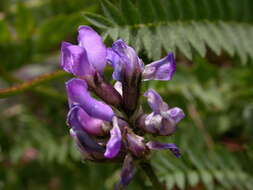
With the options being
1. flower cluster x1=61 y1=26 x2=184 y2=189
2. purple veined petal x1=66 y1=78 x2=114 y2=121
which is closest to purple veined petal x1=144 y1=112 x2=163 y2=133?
flower cluster x1=61 y1=26 x2=184 y2=189

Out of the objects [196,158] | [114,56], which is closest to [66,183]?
[196,158]

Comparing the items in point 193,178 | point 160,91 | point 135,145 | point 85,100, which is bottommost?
point 193,178

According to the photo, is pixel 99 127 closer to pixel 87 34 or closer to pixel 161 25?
pixel 87 34

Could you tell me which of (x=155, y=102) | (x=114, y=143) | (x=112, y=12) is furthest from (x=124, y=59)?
(x=112, y=12)

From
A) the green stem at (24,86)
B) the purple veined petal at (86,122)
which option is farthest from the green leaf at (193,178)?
the purple veined petal at (86,122)

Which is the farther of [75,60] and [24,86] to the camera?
[24,86]

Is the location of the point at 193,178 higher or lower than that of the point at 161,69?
lower

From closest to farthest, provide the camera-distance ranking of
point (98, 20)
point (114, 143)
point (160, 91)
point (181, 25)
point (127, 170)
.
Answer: point (114, 143) → point (127, 170) → point (98, 20) → point (181, 25) → point (160, 91)

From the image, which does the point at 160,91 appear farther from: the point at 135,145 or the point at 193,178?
the point at 135,145
